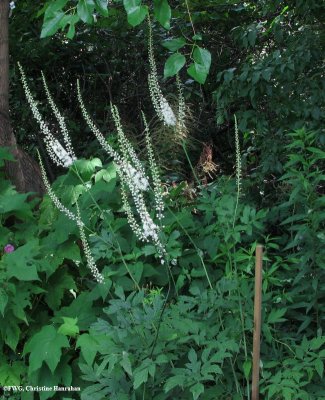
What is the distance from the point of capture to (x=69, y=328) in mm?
3414

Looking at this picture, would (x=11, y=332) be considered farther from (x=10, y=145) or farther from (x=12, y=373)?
(x=10, y=145)

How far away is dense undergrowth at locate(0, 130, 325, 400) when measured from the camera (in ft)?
9.23

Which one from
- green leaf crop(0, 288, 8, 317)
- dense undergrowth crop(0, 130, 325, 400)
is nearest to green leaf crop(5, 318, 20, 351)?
dense undergrowth crop(0, 130, 325, 400)

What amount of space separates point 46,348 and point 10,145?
1946 millimetres

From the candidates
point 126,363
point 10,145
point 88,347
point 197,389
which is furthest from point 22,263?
point 10,145

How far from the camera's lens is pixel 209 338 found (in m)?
2.84

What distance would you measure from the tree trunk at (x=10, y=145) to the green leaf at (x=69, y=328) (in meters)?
1.57

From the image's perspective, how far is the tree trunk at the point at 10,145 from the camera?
4758mm

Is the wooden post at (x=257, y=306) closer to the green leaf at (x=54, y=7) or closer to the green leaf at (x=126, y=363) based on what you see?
the green leaf at (x=126, y=363)

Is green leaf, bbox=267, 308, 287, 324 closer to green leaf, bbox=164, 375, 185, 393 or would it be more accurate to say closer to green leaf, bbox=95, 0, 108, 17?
green leaf, bbox=164, 375, 185, 393

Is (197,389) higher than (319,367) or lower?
higher

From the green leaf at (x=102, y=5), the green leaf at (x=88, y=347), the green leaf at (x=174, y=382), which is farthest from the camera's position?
the green leaf at (x=88, y=347)

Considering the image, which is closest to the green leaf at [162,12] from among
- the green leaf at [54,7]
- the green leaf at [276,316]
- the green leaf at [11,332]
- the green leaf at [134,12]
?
the green leaf at [134,12]

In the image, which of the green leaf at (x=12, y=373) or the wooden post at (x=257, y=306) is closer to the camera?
the wooden post at (x=257, y=306)
